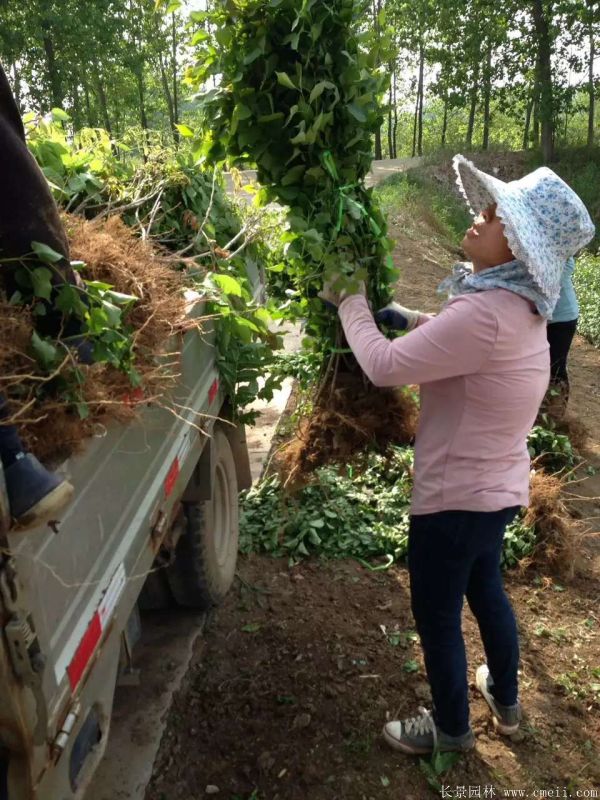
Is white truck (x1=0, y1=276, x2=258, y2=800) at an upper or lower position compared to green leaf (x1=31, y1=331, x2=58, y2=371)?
lower

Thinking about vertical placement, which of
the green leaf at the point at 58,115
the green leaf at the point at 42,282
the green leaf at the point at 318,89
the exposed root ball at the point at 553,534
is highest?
the green leaf at the point at 58,115

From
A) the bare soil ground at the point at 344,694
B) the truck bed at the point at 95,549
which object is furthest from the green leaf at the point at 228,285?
the bare soil ground at the point at 344,694

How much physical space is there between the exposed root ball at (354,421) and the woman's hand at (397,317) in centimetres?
27

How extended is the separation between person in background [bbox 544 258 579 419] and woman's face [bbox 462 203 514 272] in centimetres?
237

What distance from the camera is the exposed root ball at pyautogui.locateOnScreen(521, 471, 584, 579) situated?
362cm

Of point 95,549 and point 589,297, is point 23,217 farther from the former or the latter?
point 589,297

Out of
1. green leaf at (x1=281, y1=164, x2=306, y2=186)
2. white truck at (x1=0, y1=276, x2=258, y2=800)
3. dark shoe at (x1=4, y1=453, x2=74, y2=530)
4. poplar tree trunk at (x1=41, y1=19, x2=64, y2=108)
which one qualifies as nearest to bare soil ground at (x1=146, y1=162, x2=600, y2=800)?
white truck at (x1=0, y1=276, x2=258, y2=800)

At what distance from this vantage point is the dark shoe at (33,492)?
1.25 metres

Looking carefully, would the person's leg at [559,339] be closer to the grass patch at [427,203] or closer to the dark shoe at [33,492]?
the dark shoe at [33,492]

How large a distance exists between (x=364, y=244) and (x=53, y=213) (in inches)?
45.5

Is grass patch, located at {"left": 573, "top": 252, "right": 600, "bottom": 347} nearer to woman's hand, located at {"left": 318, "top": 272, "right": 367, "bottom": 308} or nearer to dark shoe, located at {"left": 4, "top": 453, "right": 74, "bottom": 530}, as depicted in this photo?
woman's hand, located at {"left": 318, "top": 272, "right": 367, "bottom": 308}

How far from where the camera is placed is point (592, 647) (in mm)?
3135

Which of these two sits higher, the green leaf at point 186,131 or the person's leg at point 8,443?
the green leaf at point 186,131

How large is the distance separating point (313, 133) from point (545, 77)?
23971mm
